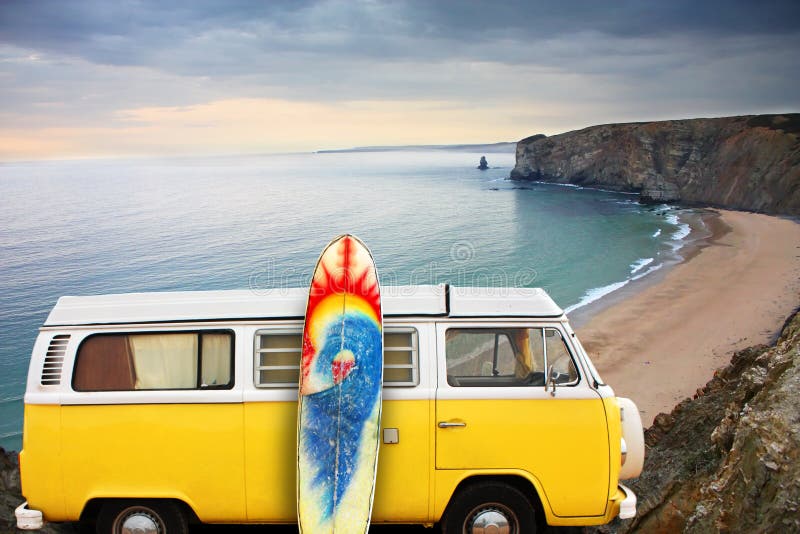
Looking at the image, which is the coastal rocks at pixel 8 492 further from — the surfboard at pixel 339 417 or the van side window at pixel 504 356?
the van side window at pixel 504 356

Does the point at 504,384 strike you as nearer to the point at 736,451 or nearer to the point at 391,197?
the point at 736,451

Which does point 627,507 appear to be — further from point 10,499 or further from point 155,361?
point 10,499

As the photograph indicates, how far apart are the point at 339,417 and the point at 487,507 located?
5.35 ft

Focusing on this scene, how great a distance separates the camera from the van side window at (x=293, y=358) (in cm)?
611

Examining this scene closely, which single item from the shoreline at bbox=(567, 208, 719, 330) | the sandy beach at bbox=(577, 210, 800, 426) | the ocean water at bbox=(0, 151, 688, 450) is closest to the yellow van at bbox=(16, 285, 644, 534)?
the sandy beach at bbox=(577, 210, 800, 426)

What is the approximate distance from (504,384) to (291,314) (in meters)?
2.09

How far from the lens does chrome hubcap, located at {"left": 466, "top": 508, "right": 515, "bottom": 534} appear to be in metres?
6.15

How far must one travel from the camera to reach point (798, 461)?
5.55 metres

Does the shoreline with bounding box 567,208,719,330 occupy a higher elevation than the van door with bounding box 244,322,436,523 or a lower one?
lower

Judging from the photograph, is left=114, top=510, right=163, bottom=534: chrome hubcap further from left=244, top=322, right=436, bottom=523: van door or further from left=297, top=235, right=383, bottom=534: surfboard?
left=297, top=235, right=383, bottom=534: surfboard

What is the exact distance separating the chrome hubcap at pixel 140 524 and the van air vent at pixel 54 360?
1.42 meters

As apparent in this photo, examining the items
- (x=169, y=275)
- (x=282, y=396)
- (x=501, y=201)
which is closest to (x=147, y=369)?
(x=282, y=396)

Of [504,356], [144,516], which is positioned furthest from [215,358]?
[504,356]

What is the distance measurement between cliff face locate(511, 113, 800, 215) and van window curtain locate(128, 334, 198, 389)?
81044mm
